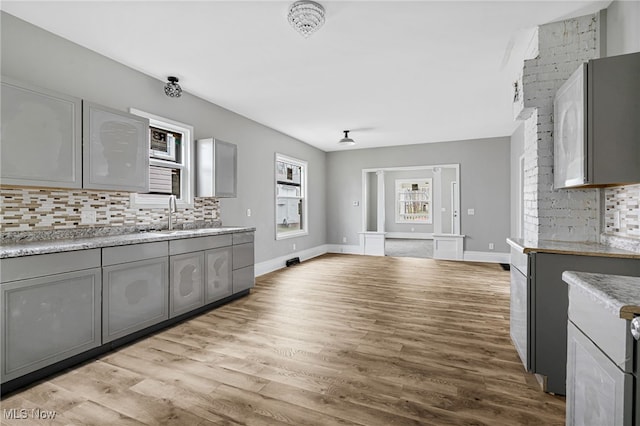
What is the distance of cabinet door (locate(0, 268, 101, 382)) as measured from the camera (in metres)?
1.97

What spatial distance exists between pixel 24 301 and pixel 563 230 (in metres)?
3.95

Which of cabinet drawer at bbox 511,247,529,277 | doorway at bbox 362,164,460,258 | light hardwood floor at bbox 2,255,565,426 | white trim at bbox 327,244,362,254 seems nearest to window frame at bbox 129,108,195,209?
light hardwood floor at bbox 2,255,565,426

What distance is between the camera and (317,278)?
5234 millimetres

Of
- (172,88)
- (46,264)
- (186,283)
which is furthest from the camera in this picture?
(172,88)

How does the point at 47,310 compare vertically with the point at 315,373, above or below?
above

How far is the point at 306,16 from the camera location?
236 centimetres

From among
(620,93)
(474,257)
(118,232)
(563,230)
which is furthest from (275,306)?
(474,257)

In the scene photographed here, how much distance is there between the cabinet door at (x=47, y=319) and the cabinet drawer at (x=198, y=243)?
2.47 feet

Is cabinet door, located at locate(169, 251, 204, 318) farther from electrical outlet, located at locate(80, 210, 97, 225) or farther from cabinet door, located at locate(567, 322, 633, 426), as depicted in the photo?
cabinet door, located at locate(567, 322, 633, 426)

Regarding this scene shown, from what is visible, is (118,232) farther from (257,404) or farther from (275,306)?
(257,404)

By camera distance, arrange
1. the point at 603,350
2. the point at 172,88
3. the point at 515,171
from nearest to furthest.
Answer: the point at 603,350
the point at 172,88
the point at 515,171

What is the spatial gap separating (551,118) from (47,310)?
408cm

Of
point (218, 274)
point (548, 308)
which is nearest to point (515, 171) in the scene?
Answer: point (548, 308)

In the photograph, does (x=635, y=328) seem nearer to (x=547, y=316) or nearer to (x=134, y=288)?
(x=547, y=316)
